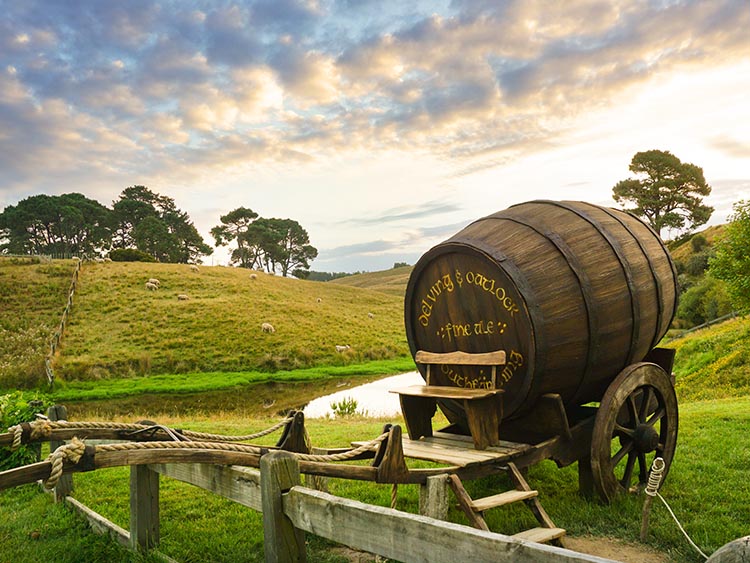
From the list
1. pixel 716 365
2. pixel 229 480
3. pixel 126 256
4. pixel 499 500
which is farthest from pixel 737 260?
pixel 126 256

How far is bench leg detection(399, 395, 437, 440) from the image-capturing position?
17.7 feet

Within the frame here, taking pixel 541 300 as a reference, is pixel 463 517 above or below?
below

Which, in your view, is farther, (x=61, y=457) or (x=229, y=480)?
(x=229, y=480)

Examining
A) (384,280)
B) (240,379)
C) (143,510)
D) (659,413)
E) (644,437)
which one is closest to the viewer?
(143,510)

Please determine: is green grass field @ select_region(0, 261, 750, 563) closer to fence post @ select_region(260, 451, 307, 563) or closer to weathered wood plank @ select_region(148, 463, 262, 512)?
weathered wood plank @ select_region(148, 463, 262, 512)

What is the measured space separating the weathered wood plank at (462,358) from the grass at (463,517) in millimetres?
1583

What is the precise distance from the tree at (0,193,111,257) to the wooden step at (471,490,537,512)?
241 ft

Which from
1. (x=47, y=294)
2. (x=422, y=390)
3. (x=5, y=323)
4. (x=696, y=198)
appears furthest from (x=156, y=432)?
(x=696, y=198)

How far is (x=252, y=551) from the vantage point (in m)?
4.80

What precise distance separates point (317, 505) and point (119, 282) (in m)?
40.5

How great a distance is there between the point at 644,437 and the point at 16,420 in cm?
796

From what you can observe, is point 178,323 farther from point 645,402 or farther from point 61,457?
point 61,457

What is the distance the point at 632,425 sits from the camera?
222 inches

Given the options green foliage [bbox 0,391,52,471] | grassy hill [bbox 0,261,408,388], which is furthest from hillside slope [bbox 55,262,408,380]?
green foliage [bbox 0,391,52,471]
